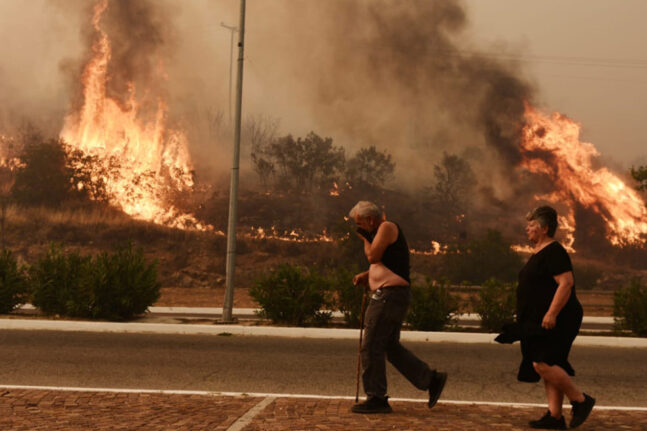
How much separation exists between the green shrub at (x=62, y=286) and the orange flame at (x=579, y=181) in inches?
2169

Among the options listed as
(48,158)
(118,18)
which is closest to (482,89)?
(118,18)

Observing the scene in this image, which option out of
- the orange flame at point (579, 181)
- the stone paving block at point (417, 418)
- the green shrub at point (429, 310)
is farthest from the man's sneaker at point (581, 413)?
the orange flame at point (579, 181)

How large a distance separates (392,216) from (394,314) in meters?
58.2

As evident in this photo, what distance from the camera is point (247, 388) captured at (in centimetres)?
765

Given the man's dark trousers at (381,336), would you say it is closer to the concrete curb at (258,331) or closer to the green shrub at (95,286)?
the concrete curb at (258,331)

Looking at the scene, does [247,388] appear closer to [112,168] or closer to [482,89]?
[112,168]

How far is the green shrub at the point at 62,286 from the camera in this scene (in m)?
14.6

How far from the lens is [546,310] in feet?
17.4

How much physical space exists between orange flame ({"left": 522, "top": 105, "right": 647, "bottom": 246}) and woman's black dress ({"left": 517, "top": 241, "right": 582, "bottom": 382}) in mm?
60522

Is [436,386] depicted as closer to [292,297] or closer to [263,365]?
[263,365]

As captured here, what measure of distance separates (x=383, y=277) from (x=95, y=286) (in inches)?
392

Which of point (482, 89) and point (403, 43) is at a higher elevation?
point (403, 43)

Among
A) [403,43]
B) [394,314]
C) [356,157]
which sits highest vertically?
A: [403,43]

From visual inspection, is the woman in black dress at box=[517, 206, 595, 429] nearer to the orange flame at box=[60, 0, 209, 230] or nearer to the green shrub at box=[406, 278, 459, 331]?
the green shrub at box=[406, 278, 459, 331]
